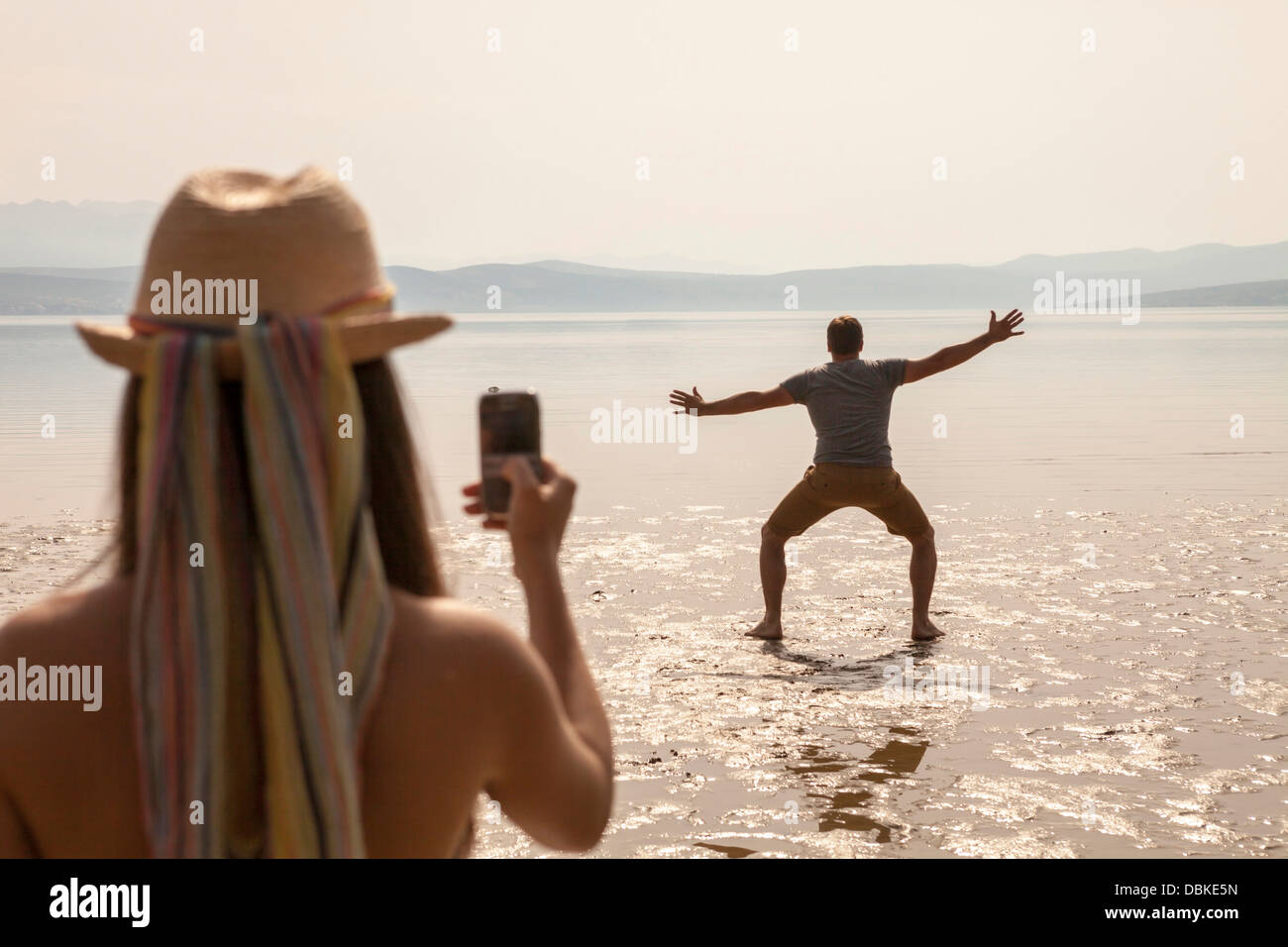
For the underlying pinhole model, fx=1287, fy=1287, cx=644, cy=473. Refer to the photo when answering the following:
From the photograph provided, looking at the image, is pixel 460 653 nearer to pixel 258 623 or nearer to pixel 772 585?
pixel 258 623

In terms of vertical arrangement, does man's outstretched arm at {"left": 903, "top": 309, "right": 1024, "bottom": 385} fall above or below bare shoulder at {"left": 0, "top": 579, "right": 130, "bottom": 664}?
above

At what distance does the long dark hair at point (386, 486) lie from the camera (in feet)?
5.26

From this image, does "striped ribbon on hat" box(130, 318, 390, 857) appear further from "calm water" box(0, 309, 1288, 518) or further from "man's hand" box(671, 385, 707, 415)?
"man's hand" box(671, 385, 707, 415)

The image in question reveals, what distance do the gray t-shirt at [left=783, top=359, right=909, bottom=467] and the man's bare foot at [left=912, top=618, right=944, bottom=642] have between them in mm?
1078

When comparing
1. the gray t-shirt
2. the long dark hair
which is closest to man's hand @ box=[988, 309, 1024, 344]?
the gray t-shirt

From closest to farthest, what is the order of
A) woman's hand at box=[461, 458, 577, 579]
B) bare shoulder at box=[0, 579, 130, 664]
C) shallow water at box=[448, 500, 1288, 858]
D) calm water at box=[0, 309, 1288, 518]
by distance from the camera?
bare shoulder at box=[0, 579, 130, 664] < woman's hand at box=[461, 458, 577, 579] < shallow water at box=[448, 500, 1288, 858] < calm water at box=[0, 309, 1288, 518]

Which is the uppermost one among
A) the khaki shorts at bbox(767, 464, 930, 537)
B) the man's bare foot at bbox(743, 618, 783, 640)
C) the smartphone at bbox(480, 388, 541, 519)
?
the smartphone at bbox(480, 388, 541, 519)

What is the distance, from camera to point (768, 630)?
8.47 metres

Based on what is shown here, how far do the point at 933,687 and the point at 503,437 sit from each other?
569 centimetres

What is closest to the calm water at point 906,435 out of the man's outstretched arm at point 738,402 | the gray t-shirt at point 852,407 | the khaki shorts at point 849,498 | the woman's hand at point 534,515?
the woman's hand at point 534,515

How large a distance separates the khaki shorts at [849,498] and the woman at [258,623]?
7.12 m

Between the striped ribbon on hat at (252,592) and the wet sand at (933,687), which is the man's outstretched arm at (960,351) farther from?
the striped ribbon on hat at (252,592)

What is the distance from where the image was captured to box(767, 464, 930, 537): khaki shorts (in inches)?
338
